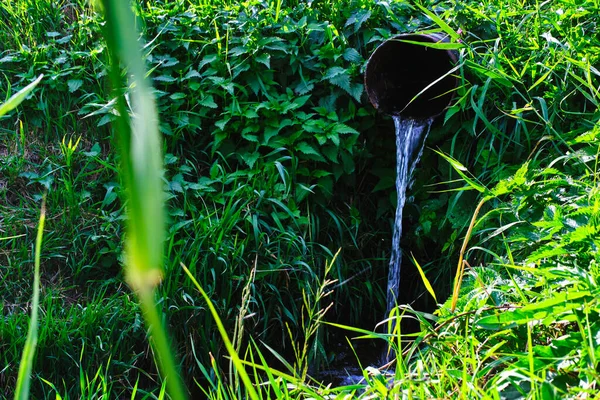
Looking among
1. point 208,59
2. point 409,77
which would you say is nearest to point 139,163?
point 208,59

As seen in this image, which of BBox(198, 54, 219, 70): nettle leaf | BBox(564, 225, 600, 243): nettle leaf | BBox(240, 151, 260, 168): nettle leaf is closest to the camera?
BBox(564, 225, 600, 243): nettle leaf

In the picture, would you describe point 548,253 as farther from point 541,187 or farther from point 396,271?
point 396,271

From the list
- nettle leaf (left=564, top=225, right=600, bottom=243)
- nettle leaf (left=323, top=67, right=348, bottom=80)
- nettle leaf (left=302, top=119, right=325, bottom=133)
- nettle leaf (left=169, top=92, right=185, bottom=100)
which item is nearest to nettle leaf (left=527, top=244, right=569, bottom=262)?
nettle leaf (left=564, top=225, right=600, bottom=243)

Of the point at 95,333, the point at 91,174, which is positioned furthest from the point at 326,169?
the point at 95,333

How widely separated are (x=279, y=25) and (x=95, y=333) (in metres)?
1.98

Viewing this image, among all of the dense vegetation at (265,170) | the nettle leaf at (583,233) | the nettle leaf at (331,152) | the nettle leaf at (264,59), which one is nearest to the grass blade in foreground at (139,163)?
the nettle leaf at (583,233)

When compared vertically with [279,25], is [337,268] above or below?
below

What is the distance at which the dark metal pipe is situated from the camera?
330 centimetres

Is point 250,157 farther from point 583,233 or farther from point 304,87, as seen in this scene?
point 583,233

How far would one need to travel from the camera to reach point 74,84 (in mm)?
3373

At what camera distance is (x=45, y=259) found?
292 centimetres

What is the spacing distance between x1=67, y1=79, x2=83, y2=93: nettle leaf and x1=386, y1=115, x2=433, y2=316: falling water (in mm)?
1745

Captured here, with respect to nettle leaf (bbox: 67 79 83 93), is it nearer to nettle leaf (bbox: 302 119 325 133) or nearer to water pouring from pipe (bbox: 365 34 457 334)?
nettle leaf (bbox: 302 119 325 133)

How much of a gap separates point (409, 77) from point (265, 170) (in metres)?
1.24
